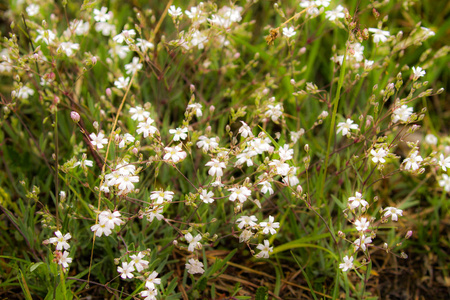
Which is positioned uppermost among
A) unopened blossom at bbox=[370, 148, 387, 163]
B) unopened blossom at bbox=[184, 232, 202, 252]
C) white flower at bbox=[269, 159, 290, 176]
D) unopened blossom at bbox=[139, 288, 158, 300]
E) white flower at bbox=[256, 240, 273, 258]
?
white flower at bbox=[269, 159, 290, 176]

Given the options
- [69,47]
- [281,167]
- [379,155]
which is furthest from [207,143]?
[69,47]

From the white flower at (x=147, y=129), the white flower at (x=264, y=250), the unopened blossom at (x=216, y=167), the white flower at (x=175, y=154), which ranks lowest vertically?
the white flower at (x=264, y=250)

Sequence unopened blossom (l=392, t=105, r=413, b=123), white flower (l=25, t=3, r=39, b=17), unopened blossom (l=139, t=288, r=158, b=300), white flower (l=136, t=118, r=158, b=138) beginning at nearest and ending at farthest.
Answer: unopened blossom (l=139, t=288, r=158, b=300) → white flower (l=136, t=118, r=158, b=138) → unopened blossom (l=392, t=105, r=413, b=123) → white flower (l=25, t=3, r=39, b=17)

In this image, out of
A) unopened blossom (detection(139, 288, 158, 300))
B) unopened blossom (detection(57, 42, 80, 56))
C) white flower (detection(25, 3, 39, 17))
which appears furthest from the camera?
white flower (detection(25, 3, 39, 17))

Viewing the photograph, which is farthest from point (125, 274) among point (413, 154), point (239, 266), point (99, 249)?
point (413, 154)

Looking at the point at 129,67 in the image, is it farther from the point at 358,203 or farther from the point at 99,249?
the point at 358,203

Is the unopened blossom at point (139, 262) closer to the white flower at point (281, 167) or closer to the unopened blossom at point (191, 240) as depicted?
the unopened blossom at point (191, 240)

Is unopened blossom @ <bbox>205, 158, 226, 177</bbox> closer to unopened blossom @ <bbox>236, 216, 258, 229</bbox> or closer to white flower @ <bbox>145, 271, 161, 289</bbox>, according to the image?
unopened blossom @ <bbox>236, 216, 258, 229</bbox>

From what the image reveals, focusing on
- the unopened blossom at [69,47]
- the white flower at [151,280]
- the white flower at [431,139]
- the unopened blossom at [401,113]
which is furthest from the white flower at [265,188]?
the white flower at [431,139]

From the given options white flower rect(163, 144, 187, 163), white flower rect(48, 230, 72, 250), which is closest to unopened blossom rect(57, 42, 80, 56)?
white flower rect(163, 144, 187, 163)

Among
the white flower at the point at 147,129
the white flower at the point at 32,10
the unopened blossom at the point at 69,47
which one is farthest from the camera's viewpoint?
the white flower at the point at 32,10

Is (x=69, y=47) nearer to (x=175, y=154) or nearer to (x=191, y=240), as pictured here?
(x=175, y=154)
